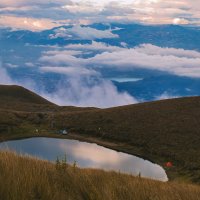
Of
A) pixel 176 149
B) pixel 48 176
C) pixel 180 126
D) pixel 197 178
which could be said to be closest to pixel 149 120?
pixel 180 126

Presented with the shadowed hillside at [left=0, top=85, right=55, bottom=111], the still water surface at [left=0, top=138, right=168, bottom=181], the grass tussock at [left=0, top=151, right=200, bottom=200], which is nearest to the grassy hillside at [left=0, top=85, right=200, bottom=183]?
the still water surface at [left=0, top=138, right=168, bottom=181]

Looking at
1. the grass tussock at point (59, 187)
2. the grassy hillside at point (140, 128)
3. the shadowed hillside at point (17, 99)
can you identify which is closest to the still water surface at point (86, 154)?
the grassy hillside at point (140, 128)

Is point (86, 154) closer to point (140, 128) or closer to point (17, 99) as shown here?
point (140, 128)

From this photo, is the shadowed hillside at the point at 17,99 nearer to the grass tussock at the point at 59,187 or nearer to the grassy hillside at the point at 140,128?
the grassy hillside at the point at 140,128

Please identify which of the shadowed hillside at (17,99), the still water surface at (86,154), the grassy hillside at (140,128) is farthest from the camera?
the shadowed hillside at (17,99)

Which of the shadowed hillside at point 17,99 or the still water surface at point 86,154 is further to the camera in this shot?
the shadowed hillside at point 17,99

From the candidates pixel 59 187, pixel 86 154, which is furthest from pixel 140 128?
pixel 59 187
